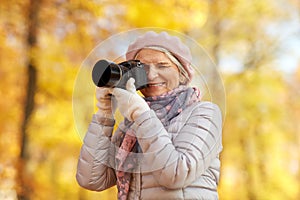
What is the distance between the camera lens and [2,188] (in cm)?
633

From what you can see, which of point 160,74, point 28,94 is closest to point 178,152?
point 160,74

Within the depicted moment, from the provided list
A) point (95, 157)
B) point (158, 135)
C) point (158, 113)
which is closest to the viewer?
point (158, 135)

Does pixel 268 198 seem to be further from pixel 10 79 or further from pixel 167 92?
pixel 167 92

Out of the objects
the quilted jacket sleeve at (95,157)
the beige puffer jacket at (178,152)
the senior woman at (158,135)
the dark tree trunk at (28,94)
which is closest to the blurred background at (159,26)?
the dark tree trunk at (28,94)

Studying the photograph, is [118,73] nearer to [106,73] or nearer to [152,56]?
[106,73]

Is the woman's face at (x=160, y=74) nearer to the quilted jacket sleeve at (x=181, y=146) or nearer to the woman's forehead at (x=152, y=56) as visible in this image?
the woman's forehead at (x=152, y=56)

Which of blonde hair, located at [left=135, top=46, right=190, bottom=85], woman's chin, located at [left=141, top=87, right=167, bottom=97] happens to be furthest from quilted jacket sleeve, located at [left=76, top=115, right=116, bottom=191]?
blonde hair, located at [left=135, top=46, right=190, bottom=85]

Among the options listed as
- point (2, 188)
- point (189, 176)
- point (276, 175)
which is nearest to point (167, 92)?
point (189, 176)

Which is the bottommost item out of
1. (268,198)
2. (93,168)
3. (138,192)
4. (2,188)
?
(138,192)

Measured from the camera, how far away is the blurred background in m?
6.95

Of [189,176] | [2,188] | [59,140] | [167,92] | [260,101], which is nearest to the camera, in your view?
[189,176]

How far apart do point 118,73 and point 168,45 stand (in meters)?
0.24

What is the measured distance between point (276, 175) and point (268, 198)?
65 centimetres

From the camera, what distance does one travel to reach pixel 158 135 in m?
1.59
